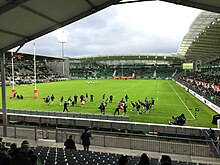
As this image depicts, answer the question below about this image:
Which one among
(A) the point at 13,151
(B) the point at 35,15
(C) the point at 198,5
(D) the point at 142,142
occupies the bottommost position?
(D) the point at 142,142

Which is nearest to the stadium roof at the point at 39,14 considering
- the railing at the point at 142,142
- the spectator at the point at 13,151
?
the spectator at the point at 13,151

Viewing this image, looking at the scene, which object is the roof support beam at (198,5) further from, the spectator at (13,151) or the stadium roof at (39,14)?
the spectator at (13,151)

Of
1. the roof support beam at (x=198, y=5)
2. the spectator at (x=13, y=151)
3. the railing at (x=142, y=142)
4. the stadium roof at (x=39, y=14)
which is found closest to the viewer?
the spectator at (x=13, y=151)

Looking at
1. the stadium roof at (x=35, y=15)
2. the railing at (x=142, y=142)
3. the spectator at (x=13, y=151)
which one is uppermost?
the stadium roof at (x=35, y=15)

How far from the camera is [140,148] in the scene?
1291cm

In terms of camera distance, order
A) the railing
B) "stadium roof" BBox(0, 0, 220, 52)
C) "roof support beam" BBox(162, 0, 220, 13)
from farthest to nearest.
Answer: the railing → "roof support beam" BBox(162, 0, 220, 13) → "stadium roof" BBox(0, 0, 220, 52)

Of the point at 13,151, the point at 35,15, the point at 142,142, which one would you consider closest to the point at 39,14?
the point at 35,15

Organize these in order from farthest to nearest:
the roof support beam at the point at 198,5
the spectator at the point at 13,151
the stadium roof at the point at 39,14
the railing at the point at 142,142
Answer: the railing at the point at 142,142
the roof support beam at the point at 198,5
the stadium roof at the point at 39,14
the spectator at the point at 13,151

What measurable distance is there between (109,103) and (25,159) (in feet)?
91.4

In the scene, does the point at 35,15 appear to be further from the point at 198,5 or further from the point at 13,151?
the point at 198,5

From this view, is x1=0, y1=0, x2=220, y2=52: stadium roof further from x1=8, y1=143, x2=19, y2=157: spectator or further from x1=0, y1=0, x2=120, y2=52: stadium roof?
x1=8, y1=143, x2=19, y2=157: spectator

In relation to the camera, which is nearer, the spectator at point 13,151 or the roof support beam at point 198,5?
the spectator at point 13,151

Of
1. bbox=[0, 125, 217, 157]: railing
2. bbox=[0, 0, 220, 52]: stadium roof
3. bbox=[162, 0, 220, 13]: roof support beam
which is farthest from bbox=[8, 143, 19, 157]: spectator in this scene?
bbox=[162, 0, 220, 13]: roof support beam

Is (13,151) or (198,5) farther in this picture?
(198,5)
